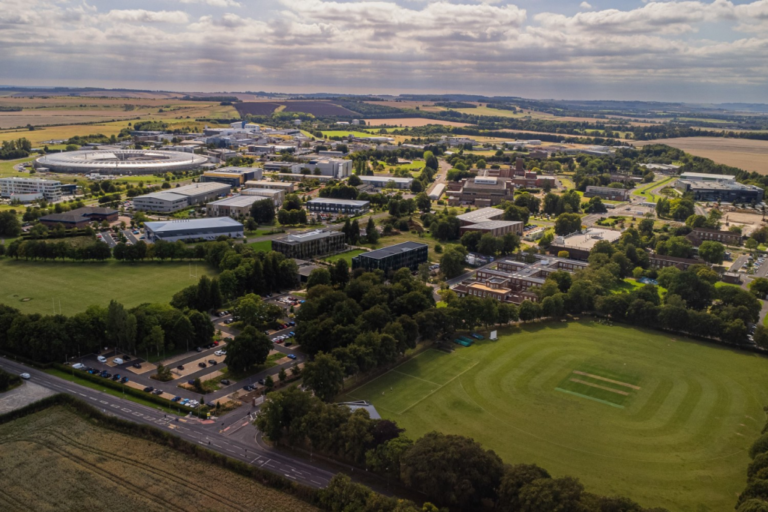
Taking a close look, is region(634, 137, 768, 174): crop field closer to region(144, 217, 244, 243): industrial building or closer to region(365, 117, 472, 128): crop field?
region(365, 117, 472, 128): crop field

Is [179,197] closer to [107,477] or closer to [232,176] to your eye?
[232,176]

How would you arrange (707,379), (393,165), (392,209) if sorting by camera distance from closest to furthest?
(707,379), (392,209), (393,165)

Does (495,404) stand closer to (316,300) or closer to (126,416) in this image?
(316,300)

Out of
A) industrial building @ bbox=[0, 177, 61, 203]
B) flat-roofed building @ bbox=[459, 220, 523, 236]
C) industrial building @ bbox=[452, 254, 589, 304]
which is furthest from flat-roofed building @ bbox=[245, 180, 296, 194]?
industrial building @ bbox=[452, 254, 589, 304]

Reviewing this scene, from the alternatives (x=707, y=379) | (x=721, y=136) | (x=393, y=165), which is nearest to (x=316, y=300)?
(x=707, y=379)

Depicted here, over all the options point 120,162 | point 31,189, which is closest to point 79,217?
point 31,189

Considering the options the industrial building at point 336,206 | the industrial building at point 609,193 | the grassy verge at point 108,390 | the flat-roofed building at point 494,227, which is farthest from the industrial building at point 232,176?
the grassy verge at point 108,390
